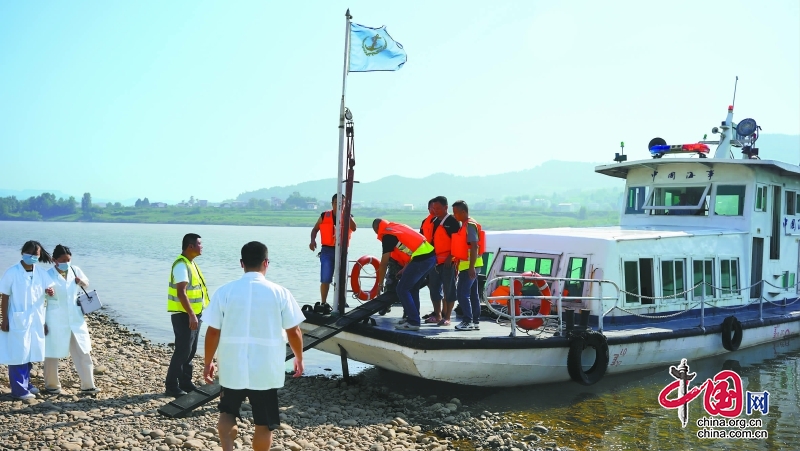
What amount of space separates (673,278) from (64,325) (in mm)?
8776

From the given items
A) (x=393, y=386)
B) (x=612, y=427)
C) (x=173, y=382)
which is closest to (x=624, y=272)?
(x=612, y=427)

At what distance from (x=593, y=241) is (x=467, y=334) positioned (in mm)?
2642

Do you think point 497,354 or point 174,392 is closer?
point 174,392

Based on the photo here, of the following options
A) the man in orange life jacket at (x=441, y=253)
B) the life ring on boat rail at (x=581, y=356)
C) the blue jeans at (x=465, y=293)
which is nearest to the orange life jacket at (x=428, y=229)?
the man in orange life jacket at (x=441, y=253)

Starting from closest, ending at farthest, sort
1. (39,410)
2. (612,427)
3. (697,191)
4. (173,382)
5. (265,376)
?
(265,376), (39,410), (173,382), (612,427), (697,191)

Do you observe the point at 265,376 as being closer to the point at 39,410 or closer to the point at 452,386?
the point at 39,410

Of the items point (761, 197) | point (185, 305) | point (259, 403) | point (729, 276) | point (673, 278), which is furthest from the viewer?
point (761, 197)

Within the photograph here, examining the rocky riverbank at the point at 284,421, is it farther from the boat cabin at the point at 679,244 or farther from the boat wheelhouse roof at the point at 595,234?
the boat wheelhouse roof at the point at 595,234

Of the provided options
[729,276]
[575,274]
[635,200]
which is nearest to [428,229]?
[575,274]

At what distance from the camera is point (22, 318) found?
7832 millimetres

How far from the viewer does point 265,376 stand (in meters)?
5.25

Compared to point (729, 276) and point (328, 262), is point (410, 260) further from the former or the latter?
point (729, 276)

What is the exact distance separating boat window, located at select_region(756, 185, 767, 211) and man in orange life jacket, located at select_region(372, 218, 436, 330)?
25.1ft

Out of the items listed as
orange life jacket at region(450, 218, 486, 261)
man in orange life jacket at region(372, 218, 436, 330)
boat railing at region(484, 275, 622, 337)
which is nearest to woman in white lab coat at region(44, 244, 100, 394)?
man in orange life jacket at region(372, 218, 436, 330)
